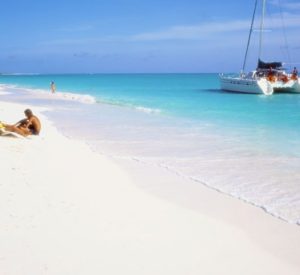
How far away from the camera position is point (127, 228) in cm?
525

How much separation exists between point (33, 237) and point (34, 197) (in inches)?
52.0

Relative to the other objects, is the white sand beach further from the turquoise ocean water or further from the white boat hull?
the white boat hull

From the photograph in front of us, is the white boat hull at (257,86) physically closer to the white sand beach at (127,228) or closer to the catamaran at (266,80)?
the catamaran at (266,80)

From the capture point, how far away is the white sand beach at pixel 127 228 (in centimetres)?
436

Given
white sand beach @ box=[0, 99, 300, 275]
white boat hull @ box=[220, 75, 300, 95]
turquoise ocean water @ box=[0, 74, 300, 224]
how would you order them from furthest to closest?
white boat hull @ box=[220, 75, 300, 95]
turquoise ocean water @ box=[0, 74, 300, 224]
white sand beach @ box=[0, 99, 300, 275]

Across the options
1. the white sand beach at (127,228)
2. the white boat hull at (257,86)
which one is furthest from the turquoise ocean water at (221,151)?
the white boat hull at (257,86)

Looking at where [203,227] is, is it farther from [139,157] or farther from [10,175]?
[139,157]

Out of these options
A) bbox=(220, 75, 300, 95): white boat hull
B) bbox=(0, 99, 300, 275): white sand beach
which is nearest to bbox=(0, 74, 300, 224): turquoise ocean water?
bbox=(0, 99, 300, 275): white sand beach

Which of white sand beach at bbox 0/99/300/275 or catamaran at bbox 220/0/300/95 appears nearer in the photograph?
white sand beach at bbox 0/99/300/275

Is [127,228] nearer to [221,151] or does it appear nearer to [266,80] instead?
[221,151]

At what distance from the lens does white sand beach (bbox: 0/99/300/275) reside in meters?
4.36

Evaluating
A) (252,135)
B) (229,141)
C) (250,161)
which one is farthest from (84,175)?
(252,135)

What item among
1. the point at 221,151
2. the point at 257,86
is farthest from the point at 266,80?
the point at 221,151

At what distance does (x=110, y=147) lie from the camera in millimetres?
11570
